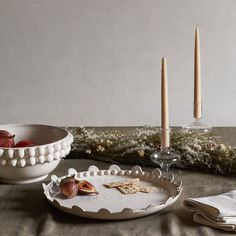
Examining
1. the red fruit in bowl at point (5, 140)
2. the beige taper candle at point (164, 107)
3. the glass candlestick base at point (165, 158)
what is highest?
the beige taper candle at point (164, 107)

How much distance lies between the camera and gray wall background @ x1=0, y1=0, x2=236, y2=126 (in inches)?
146

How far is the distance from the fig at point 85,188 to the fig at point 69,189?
0.06 feet

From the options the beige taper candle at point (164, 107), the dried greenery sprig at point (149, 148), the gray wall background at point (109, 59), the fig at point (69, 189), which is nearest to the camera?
the fig at point (69, 189)

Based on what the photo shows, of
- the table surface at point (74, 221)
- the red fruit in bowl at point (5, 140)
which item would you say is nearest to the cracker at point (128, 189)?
the table surface at point (74, 221)

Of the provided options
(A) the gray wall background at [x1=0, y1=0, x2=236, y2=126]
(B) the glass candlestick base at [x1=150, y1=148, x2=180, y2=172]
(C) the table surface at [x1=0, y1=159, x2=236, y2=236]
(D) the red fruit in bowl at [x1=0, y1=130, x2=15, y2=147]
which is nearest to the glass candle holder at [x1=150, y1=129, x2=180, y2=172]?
(B) the glass candlestick base at [x1=150, y1=148, x2=180, y2=172]

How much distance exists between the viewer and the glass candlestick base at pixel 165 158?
5.21 feet

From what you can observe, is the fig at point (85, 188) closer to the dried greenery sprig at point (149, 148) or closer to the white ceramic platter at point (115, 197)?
the white ceramic platter at point (115, 197)

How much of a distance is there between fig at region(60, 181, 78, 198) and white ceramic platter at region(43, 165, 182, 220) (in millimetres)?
13

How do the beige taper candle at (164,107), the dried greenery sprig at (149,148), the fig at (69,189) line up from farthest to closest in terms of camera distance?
the dried greenery sprig at (149,148)
the beige taper candle at (164,107)
the fig at (69,189)

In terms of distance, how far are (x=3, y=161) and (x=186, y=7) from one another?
2516 millimetres

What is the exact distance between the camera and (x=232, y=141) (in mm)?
1924

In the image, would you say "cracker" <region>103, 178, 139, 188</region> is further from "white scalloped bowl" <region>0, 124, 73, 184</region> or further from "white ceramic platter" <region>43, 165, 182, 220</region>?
"white scalloped bowl" <region>0, 124, 73, 184</region>

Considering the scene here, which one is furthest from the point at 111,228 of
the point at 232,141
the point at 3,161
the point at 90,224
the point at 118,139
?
the point at 232,141

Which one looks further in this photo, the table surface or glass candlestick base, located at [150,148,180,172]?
glass candlestick base, located at [150,148,180,172]
